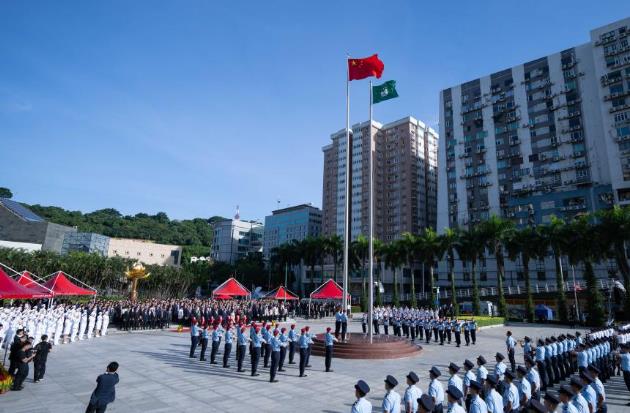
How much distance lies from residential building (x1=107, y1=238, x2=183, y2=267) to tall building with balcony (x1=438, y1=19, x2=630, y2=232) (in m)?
62.6

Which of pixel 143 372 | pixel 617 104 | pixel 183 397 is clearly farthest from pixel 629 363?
pixel 617 104

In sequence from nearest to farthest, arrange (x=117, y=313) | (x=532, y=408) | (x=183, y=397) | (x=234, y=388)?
(x=532, y=408), (x=183, y=397), (x=234, y=388), (x=117, y=313)

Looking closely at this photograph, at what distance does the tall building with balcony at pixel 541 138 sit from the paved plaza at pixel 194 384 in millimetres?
48267

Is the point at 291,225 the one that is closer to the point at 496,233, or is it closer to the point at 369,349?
the point at 496,233

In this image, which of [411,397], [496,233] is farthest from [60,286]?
[496,233]

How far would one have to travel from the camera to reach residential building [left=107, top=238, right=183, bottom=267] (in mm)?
83188

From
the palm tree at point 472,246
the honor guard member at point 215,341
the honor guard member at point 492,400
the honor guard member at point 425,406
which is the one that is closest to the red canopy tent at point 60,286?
the honor guard member at point 215,341

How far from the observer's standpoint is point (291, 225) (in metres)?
114

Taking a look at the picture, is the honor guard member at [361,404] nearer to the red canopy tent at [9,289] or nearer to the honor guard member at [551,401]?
the honor guard member at [551,401]

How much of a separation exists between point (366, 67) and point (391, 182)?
236ft

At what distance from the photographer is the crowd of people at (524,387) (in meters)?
6.15

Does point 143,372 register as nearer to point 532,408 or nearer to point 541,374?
point 532,408

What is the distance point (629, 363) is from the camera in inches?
448

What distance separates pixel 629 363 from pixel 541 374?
244 centimetres
